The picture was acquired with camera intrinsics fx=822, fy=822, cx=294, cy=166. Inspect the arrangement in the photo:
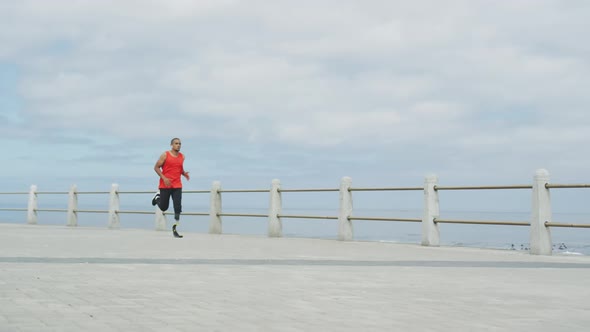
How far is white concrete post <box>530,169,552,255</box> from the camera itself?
13.9 meters

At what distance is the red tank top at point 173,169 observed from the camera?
Result: 17.5 m

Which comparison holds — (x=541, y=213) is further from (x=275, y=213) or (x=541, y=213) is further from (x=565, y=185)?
(x=275, y=213)

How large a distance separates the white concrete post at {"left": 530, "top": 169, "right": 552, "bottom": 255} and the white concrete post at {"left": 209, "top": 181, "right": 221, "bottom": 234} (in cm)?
1000

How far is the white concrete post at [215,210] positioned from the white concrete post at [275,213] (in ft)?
7.67

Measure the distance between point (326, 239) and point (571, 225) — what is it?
6.37 metres

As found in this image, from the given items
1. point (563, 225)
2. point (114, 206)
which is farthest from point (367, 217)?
point (114, 206)

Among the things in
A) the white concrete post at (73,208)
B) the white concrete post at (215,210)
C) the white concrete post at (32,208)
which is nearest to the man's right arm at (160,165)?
the white concrete post at (215,210)

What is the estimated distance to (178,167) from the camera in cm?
1762

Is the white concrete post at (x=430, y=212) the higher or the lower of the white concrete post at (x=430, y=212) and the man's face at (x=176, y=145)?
the lower

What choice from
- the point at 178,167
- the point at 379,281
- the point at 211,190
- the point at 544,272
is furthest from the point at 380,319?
the point at 211,190

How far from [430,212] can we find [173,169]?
18.2 feet

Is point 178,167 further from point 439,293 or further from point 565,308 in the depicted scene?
point 565,308

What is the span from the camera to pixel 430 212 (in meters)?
15.9

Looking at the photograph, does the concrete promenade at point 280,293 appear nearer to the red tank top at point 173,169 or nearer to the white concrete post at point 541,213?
the white concrete post at point 541,213
